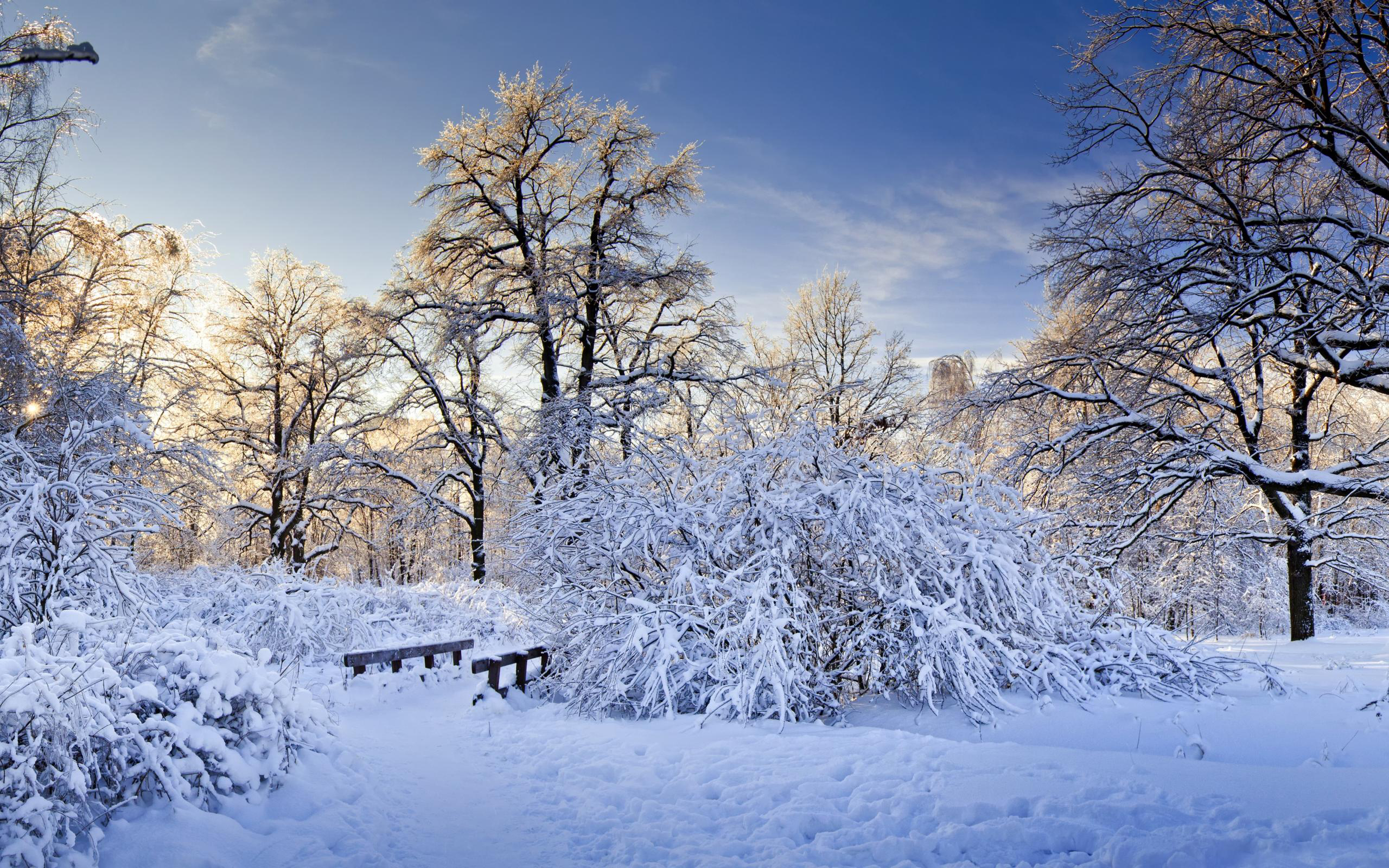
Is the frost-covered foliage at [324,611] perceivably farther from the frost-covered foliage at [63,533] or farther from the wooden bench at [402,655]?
the frost-covered foliage at [63,533]

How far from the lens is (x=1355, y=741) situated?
486 centimetres

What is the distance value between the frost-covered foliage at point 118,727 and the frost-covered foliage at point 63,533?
312 millimetres

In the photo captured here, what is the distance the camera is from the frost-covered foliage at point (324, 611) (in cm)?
1080

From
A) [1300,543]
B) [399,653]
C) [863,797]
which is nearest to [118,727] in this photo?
[863,797]

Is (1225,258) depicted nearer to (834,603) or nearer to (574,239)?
(834,603)

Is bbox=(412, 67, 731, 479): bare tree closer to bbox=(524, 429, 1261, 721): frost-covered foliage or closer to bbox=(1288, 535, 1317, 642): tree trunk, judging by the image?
bbox=(524, 429, 1261, 721): frost-covered foliage

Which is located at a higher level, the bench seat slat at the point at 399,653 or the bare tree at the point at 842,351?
the bare tree at the point at 842,351

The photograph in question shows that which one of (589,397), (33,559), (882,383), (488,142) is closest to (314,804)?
(33,559)

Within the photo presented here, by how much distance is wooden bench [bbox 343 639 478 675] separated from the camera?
898cm

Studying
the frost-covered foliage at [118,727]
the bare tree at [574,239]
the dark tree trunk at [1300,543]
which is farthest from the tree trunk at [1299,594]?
the frost-covered foliage at [118,727]

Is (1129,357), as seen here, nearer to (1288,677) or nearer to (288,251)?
(1288,677)

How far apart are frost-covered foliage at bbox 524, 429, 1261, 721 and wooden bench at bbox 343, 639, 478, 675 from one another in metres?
2.73

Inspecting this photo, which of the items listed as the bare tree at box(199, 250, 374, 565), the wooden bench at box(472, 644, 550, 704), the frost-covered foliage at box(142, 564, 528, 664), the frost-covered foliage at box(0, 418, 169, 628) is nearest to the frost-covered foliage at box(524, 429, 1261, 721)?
the wooden bench at box(472, 644, 550, 704)

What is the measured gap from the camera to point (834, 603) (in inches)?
284
